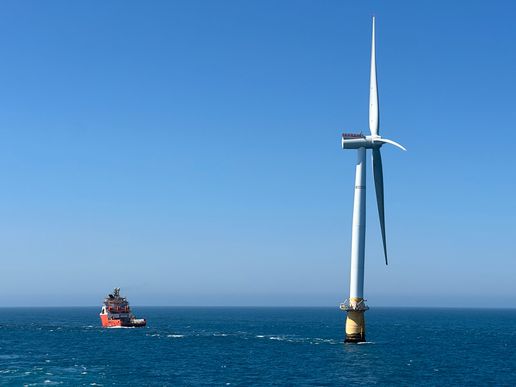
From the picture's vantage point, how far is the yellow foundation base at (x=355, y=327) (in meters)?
135

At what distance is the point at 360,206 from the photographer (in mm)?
135375

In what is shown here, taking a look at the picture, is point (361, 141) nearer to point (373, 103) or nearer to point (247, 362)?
point (373, 103)

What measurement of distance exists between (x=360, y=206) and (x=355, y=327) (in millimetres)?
26576

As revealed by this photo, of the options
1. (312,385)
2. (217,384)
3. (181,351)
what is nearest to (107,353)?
(181,351)

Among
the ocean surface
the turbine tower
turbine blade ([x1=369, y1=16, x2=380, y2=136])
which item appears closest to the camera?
the ocean surface

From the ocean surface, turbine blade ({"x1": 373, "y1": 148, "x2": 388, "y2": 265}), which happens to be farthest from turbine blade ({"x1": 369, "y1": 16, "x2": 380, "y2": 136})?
the ocean surface

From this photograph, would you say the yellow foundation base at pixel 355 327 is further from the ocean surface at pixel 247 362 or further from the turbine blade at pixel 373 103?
the turbine blade at pixel 373 103

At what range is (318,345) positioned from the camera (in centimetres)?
14438

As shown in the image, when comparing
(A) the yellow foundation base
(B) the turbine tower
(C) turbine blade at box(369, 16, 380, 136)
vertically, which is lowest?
(A) the yellow foundation base

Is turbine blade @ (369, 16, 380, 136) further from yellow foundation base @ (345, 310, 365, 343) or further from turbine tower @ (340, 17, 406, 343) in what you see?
yellow foundation base @ (345, 310, 365, 343)

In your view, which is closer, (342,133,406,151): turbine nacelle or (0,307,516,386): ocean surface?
(0,307,516,386): ocean surface

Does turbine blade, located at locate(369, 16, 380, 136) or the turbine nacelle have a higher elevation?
turbine blade, located at locate(369, 16, 380, 136)

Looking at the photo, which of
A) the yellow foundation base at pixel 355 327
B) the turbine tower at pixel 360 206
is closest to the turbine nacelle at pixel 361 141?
the turbine tower at pixel 360 206

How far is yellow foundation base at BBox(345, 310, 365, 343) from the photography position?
444 ft
